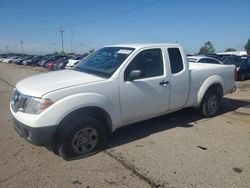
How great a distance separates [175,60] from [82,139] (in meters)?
2.63

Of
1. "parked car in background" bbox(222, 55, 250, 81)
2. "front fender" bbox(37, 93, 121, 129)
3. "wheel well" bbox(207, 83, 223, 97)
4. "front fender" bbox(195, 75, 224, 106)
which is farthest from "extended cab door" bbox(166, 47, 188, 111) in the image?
"parked car in background" bbox(222, 55, 250, 81)

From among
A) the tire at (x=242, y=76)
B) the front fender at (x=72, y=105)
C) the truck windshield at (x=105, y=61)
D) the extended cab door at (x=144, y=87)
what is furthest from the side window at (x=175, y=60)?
the tire at (x=242, y=76)

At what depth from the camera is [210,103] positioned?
6.90 metres

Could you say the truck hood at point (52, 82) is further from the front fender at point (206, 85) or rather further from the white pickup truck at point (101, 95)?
the front fender at point (206, 85)

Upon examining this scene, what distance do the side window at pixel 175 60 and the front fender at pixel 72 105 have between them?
1.68 meters

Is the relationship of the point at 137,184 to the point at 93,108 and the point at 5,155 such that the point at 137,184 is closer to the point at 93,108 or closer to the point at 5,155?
the point at 93,108

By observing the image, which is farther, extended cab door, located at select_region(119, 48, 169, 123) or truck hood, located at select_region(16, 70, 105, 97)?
→ extended cab door, located at select_region(119, 48, 169, 123)

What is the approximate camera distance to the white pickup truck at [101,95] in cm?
416

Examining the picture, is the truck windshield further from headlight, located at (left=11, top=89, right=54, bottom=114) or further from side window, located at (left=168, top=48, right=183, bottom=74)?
headlight, located at (left=11, top=89, right=54, bottom=114)

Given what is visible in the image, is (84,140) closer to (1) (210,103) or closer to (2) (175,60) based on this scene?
(2) (175,60)

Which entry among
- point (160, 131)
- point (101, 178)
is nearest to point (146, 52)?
point (160, 131)

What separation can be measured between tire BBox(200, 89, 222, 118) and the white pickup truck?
1.38ft

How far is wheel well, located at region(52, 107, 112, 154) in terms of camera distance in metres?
4.27

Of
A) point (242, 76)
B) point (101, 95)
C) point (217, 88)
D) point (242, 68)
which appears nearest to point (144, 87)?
point (101, 95)
